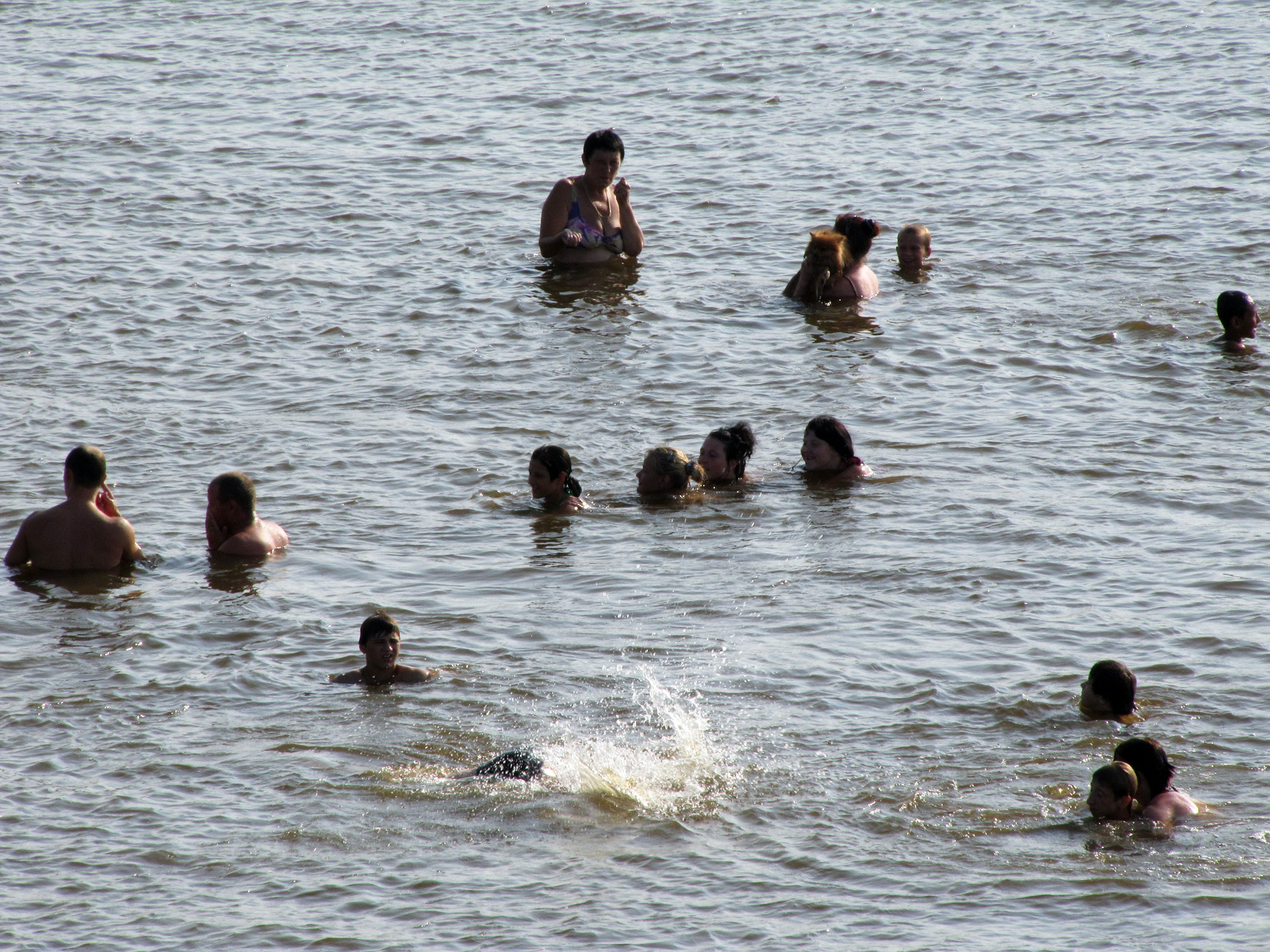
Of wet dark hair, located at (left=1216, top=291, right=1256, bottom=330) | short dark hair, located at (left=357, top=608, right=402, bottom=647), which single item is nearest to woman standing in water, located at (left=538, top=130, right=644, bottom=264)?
wet dark hair, located at (left=1216, top=291, right=1256, bottom=330)

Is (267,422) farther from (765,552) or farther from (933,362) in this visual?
(933,362)

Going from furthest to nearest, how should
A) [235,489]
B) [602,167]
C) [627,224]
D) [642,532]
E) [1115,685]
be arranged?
[627,224], [602,167], [642,532], [235,489], [1115,685]

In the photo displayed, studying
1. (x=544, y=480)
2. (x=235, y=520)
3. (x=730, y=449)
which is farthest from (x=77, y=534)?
(x=730, y=449)

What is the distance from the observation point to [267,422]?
11781 mm

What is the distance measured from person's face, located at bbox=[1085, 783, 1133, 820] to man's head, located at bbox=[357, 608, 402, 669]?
3.56 metres

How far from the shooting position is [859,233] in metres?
14.7

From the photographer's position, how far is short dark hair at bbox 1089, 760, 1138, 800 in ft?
21.9

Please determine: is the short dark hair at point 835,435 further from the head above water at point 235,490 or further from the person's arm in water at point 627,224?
the person's arm in water at point 627,224

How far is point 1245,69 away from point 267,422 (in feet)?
54.4

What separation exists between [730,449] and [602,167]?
5.15 metres

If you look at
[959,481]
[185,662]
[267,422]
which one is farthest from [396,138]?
[185,662]

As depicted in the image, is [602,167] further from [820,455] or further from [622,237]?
[820,455]

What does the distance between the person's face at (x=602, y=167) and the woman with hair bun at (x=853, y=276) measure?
2072mm

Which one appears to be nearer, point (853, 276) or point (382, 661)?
point (382, 661)
